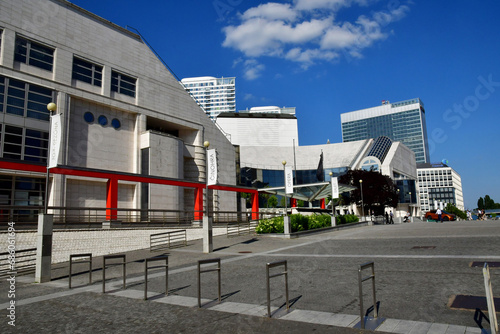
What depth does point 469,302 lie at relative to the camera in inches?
248

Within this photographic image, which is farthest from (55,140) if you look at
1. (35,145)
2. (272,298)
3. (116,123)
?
(116,123)

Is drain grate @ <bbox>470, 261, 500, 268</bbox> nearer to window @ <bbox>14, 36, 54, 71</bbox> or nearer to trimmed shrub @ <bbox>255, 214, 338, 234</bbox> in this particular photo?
trimmed shrub @ <bbox>255, 214, 338, 234</bbox>

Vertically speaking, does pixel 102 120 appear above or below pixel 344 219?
above

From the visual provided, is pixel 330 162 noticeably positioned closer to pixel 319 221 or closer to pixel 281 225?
pixel 319 221

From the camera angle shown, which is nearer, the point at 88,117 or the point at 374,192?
the point at 88,117

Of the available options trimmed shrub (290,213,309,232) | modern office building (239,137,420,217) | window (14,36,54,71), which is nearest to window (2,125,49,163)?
window (14,36,54,71)

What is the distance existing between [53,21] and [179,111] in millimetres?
14302

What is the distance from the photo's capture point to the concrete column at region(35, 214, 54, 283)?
1133 centimetres

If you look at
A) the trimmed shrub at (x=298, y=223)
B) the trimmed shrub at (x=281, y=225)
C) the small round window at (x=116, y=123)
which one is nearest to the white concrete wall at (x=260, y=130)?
the small round window at (x=116, y=123)

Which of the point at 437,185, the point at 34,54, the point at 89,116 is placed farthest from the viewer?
the point at 437,185

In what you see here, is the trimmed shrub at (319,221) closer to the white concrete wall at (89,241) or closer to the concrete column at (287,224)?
the concrete column at (287,224)

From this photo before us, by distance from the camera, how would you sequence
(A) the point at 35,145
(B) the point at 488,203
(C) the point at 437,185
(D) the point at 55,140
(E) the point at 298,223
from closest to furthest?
1. (D) the point at 55,140
2. (E) the point at 298,223
3. (A) the point at 35,145
4. (B) the point at 488,203
5. (C) the point at 437,185

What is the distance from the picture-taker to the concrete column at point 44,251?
11328 mm

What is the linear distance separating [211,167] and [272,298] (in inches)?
474
